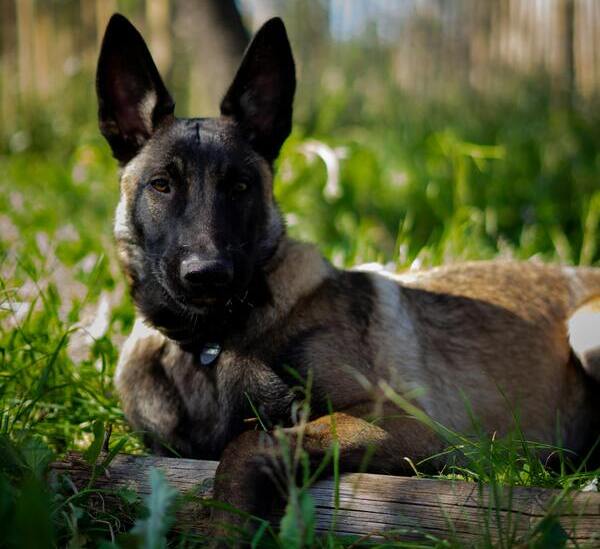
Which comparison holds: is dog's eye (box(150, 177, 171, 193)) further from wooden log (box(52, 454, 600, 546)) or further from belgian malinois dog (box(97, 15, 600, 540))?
wooden log (box(52, 454, 600, 546))

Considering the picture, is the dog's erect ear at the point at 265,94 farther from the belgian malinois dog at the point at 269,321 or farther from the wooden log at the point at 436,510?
the wooden log at the point at 436,510

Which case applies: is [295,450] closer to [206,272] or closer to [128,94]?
[206,272]

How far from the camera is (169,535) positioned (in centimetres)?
204

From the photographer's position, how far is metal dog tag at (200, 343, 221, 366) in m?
2.70

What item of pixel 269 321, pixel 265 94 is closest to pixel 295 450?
pixel 269 321

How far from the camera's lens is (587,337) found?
3156 mm

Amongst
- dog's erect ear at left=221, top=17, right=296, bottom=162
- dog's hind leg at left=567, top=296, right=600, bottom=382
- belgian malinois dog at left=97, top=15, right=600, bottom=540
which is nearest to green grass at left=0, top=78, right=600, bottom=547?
belgian malinois dog at left=97, top=15, right=600, bottom=540

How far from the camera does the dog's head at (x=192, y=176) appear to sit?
8.33ft

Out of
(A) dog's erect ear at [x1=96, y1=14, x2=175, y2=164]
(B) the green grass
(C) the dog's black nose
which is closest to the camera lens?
(B) the green grass

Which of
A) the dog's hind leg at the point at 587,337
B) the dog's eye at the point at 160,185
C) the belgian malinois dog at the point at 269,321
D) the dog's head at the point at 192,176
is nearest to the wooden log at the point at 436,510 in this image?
the belgian malinois dog at the point at 269,321

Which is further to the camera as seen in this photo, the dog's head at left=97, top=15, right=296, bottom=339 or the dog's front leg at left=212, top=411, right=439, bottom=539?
the dog's head at left=97, top=15, right=296, bottom=339

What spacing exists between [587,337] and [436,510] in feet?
5.19

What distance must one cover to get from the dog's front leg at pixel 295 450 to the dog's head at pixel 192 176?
0.56 m

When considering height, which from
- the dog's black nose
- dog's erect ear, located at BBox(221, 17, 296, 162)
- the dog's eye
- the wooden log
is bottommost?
the wooden log
